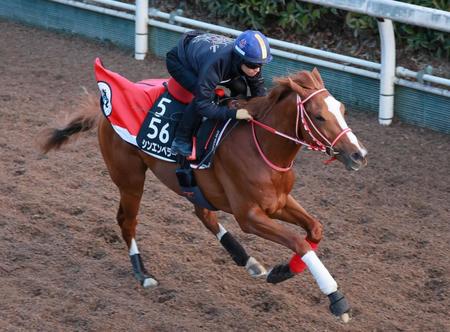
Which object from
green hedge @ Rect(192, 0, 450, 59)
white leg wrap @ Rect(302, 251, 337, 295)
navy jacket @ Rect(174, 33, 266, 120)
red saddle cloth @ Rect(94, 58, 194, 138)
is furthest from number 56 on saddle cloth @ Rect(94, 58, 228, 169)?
green hedge @ Rect(192, 0, 450, 59)

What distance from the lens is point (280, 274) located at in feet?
19.2

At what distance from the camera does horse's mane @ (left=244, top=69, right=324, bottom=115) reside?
544 centimetres

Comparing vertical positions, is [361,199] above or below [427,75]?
below

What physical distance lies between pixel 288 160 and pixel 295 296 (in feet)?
3.41

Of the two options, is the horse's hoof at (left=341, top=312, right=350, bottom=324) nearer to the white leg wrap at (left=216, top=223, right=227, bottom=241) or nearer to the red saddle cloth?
the white leg wrap at (left=216, top=223, right=227, bottom=241)

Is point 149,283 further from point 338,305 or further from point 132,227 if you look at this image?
point 338,305

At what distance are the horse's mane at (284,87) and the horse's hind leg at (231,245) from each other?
112 cm

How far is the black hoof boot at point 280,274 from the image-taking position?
582 cm

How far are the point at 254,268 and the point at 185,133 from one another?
1.08 m

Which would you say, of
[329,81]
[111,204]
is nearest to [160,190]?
[111,204]

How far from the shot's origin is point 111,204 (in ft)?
25.0

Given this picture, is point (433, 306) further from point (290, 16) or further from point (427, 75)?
point (290, 16)

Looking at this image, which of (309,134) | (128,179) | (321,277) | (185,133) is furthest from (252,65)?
(128,179)

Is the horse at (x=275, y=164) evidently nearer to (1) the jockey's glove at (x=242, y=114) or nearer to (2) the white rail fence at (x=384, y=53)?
(1) the jockey's glove at (x=242, y=114)
